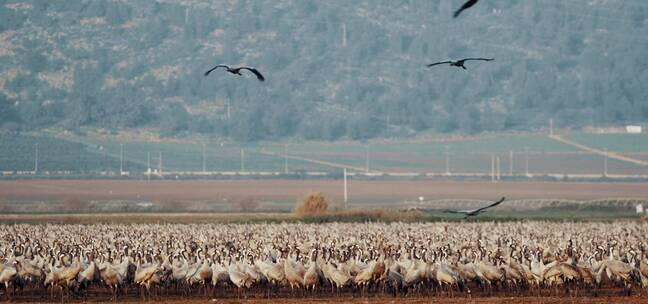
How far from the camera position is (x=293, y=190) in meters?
109

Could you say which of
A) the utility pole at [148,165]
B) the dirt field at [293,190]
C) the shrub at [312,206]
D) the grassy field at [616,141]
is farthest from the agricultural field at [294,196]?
the grassy field at [616,141]

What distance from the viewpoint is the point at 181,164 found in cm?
14412

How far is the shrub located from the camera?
62.6 m

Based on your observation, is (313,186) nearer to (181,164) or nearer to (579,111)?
(181,164)

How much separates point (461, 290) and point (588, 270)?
238cm

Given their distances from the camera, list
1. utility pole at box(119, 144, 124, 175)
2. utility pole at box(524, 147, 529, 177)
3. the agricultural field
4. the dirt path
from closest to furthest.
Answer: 1. the agricultural field
2. utility pole at box(524, 147, 529, 177)
3. utility pole at box(119, 144, 124, 175)
4. the dirt path

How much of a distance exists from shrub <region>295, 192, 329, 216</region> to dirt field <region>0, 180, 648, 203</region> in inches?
1095

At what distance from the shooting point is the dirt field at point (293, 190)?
318 feet

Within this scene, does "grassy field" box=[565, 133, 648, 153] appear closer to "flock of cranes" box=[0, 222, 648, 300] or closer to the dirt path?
the dirt path

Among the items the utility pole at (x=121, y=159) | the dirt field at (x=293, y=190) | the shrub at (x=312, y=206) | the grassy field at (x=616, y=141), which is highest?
the grassy field at (x=616, y=141)

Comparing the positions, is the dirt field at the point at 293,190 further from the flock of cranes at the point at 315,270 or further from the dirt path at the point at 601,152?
the flock of cranes at the point at 315,270

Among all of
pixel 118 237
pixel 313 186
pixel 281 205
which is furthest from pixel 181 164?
pixel 118 237

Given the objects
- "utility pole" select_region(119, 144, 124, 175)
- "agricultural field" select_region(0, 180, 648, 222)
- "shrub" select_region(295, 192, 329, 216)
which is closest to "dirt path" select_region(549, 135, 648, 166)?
"agricultural field" select_region(0, 180, 648, 222)

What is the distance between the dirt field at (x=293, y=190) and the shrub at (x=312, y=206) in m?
27.8
